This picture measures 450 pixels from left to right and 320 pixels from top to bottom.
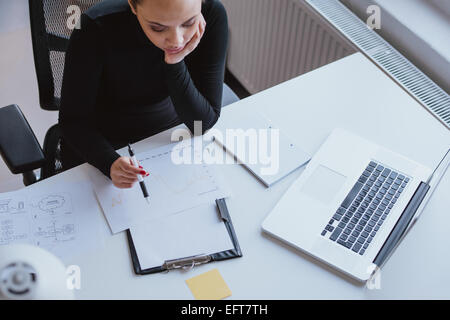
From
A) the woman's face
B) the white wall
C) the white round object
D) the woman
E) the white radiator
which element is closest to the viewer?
the white round object

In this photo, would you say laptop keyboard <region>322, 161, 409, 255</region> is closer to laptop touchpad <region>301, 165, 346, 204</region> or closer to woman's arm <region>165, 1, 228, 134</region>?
laptop touchpad <region>301, 165, 346, 204</region>

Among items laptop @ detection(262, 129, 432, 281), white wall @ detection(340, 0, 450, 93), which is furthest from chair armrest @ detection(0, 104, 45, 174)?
white wall @ detection(340, 0, 450, 93)

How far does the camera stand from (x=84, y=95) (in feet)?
4.03

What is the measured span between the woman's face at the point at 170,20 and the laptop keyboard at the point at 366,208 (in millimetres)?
532

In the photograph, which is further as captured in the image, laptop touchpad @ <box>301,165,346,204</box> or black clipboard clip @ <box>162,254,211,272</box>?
laptop touchpad @ <box>301,165,346,204</box>

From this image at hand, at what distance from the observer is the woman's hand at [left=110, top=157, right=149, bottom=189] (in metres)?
1.12

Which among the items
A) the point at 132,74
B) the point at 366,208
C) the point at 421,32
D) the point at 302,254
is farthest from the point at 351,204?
the point at 421,32

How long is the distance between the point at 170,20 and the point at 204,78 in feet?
1.10

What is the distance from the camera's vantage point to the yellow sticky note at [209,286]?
1.00 metres

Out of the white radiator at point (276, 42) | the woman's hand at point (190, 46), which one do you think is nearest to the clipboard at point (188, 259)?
the woman's hand at point (190, 46)

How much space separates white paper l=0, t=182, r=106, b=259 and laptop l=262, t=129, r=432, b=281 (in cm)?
40

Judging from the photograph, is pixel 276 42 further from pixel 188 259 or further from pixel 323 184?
Result: pixel 188 259

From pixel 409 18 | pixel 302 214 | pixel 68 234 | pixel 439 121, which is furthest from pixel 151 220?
pixel 409 18

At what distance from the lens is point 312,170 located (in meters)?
1.22
